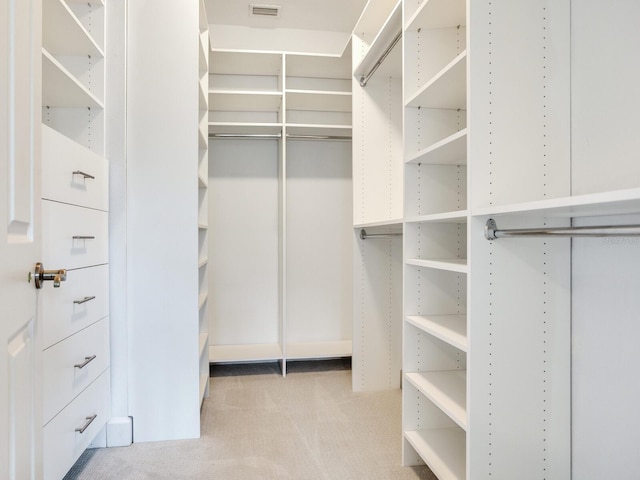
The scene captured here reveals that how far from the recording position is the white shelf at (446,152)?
1.41 metres

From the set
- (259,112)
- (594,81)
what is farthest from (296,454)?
(259,112)

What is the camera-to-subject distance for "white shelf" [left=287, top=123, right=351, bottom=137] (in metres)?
3.03

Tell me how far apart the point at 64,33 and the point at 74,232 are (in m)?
0.86

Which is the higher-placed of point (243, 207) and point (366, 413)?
point (243, 207)

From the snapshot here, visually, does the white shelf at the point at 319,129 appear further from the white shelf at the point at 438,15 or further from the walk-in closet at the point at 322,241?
the white shelf at the point at 438,15

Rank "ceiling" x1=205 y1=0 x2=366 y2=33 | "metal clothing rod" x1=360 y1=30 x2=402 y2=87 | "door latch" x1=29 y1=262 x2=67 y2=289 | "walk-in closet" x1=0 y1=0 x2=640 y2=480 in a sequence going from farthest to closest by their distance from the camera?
"ceiling" x1=205 y1=0 x2=366 y2=33 < "metal clothing rod" x1=360 y1=30 x2=402 y2=87 < "walk-in closet" x1=0 y1=0 x2=640 y2=480 < "door latch" x1=29 y1=262 x2=67 y2=289

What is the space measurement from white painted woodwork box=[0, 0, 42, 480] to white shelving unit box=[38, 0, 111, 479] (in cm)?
43

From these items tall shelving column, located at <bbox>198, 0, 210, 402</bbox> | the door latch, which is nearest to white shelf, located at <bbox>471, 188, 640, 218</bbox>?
the door latch

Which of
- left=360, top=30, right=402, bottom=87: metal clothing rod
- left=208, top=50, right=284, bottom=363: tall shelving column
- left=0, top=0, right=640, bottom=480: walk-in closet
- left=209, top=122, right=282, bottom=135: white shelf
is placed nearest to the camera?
left=0, top=0, right=640, bottom=480: walk-in closet

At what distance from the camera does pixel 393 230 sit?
9.21ft

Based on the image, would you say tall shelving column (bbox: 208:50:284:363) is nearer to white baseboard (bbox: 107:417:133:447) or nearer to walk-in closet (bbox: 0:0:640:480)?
walk-in closet (bbox: 0:0:640:480)

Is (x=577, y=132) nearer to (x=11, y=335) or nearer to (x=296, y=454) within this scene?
(x=11, y=335)

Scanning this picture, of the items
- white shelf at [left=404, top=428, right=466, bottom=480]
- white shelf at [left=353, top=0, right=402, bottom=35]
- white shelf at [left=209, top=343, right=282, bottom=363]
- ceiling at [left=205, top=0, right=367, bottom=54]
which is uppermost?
ceiling at [left=205, top=0, right=367, bottom=54]

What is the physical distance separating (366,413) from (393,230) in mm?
1147
